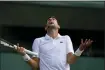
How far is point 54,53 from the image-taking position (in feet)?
13.9

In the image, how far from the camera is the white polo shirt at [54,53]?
13.8ft

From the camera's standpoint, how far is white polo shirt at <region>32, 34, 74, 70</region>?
13.8ft

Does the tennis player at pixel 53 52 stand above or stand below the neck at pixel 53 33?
below

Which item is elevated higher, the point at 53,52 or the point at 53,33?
the point at 53,33

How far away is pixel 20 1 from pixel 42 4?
13.9 inches

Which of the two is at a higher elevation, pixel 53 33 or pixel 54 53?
pixel 53 33

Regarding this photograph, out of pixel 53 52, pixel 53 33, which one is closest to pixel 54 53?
pixel 53 52

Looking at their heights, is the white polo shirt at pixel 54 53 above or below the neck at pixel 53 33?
below

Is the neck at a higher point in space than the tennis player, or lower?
higher

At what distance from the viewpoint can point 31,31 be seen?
6.65 metres

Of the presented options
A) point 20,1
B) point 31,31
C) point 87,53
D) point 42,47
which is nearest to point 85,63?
point 87,53

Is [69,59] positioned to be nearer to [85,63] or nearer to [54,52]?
[54,52]

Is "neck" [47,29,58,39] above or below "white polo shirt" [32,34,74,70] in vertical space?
above

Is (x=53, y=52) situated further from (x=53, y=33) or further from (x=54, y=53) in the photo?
(x=53, y=33)
